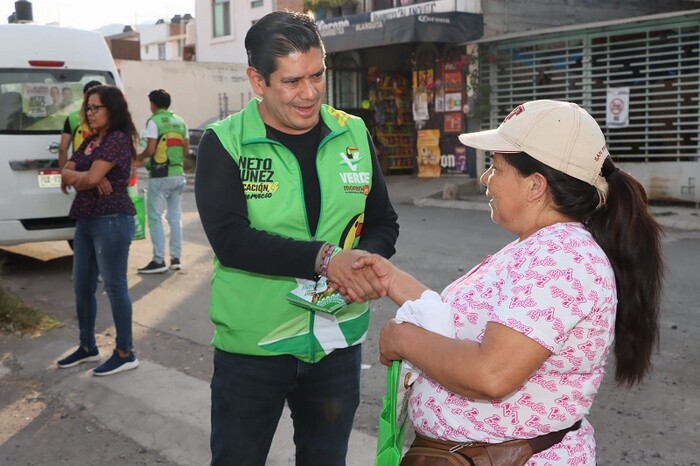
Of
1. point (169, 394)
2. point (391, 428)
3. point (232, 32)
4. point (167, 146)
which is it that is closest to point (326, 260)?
point (391, 428)

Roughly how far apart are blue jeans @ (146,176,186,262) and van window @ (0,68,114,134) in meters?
1.23

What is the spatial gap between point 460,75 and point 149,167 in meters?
9.84

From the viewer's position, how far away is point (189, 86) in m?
32.8

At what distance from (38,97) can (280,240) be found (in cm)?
702

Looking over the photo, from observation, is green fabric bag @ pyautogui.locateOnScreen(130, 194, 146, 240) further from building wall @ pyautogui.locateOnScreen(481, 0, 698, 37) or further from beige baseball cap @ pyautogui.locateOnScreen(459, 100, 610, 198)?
building wall @ pyautogui.locateOnScreen(481, 0, 698, 37)

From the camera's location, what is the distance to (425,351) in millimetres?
2012

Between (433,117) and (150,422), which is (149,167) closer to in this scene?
(150,422)

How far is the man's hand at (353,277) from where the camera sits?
8.01 feet

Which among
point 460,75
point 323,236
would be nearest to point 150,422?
point 323,236

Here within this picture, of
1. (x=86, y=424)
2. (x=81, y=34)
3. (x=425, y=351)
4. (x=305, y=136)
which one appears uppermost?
(x=81, y=34)

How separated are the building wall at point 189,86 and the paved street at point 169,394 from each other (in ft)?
78.7

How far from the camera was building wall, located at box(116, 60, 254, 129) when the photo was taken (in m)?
31.3

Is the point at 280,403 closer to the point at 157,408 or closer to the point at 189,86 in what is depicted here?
the point at 157,408

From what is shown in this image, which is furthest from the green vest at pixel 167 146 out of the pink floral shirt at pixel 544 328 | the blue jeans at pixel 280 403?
the pink floral shirt at pixel 544 328
